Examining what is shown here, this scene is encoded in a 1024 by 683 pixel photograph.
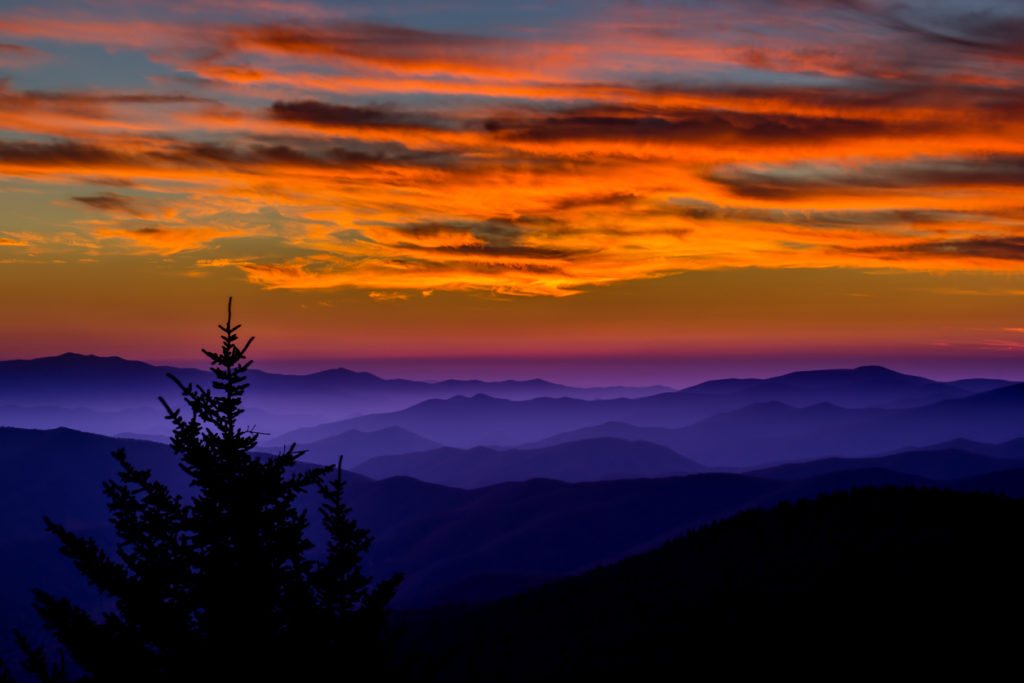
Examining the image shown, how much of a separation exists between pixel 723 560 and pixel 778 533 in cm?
445

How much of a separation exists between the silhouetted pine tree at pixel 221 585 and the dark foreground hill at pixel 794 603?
1408 mm

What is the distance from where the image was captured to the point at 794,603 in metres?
31.8

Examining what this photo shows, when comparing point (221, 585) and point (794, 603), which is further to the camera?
point (794, 603)

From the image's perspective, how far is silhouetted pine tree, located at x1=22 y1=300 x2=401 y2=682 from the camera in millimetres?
8305

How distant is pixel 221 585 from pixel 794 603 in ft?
93.5

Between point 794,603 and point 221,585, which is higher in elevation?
point 221,585

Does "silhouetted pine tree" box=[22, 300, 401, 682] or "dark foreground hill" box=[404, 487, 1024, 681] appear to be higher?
"silhouetted pine tree" box=[22, 300, 401, 682]

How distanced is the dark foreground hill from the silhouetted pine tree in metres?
1.41

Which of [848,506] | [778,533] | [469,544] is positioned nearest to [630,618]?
[778,533]

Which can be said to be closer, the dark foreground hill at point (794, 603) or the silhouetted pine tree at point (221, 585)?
the silhouetted pine tree at point (221, 585)

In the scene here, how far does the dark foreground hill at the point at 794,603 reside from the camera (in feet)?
84.3

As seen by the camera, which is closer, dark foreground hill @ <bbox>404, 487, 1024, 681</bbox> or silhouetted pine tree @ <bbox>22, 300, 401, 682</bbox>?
silhouetted pine tree @ <bbox>22, 300, 401, 682</bbox>

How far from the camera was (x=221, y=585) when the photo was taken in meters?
8.74

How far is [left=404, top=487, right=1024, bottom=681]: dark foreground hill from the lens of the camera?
25703 mm
